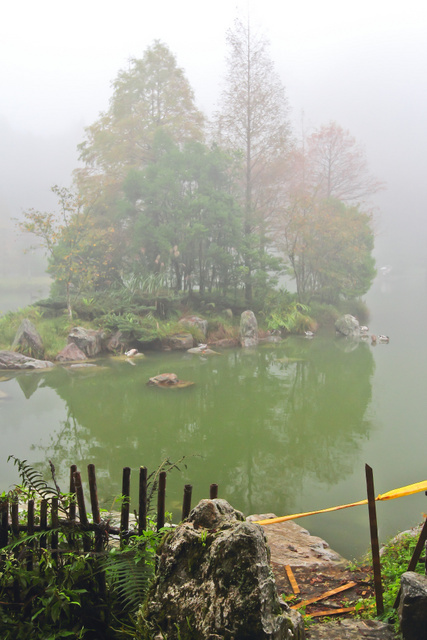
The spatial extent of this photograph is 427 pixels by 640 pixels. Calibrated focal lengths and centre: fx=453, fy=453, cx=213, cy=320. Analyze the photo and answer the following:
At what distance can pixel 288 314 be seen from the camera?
1402 cm

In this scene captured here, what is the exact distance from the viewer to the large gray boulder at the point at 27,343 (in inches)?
380

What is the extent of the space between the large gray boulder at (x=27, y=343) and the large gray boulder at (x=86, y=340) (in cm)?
67

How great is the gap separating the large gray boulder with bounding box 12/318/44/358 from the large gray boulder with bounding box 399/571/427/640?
921cm

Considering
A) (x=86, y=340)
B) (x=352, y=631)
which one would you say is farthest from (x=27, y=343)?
(x=352, y=631)

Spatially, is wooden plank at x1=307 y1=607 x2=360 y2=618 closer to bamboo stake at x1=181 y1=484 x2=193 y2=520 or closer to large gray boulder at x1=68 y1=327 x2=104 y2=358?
bamboo stake at x1=181 y1=484 x2=193 y2=520

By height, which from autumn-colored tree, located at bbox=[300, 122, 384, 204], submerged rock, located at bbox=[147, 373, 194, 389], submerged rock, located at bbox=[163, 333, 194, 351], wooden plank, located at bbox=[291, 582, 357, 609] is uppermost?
autumn-colored tree, located at bbox=[300, 122, 384, 204]

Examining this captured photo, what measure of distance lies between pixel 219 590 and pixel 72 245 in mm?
11680

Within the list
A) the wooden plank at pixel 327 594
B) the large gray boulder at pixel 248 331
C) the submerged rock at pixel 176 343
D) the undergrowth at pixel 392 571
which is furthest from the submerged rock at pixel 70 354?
the wooden plank at pixel 327 594

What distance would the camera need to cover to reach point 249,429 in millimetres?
5414

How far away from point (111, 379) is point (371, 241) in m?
13.7

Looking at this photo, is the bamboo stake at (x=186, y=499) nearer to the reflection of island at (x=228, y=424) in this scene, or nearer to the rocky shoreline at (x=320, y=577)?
the rocky shoreline at (x=320, y=577)

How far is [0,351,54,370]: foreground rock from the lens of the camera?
29.1ft

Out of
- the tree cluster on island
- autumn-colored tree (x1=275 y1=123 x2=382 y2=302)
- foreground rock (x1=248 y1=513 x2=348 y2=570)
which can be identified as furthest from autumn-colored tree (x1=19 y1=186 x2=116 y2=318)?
foreground rock (x1=248 y1=513 x2=348 y2=570)

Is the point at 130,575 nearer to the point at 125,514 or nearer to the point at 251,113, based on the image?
the point at 125,514
